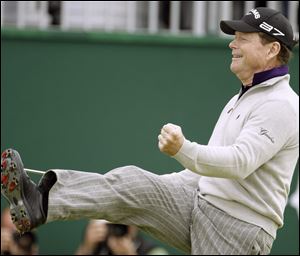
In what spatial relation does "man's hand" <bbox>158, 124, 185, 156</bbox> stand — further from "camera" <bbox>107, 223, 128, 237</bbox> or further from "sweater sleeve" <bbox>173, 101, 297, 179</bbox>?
"camera" <bbox>107, 223, 128, 237</bbox>

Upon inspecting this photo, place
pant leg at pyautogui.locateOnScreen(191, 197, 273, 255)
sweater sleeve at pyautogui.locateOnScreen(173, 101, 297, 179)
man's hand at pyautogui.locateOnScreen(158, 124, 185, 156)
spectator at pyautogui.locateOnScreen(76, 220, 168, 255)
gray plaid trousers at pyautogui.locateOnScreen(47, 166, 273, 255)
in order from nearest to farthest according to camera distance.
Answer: man's hand at pyautogui.locateOnScreen(158, 124, 185, 156) → sweater sleeve at pyautogui.locateOnScreen(173, 101, 297, 179) → gray plaid trousers at pyautogui.locateOnScreen(47, 166, 273, 255) → pant leg at pyautogui.locateOnScreen(191, 197, 273, 255) → spectator at pyautogui.locateOnScreen(76, 220, 168, 255)

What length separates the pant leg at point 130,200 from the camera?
17.7 feet

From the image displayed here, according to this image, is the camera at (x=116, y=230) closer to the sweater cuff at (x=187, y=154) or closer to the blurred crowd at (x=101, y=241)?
the blurred crowd at (x=101, y=241)

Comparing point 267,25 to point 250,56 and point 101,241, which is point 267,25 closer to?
point 250,56

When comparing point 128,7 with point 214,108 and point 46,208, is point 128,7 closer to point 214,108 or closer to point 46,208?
point 214,108

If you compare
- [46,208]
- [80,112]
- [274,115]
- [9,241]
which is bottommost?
[9,241]

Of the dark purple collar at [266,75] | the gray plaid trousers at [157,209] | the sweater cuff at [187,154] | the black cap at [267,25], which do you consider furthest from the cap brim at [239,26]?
the gray plaid trousers at [157,209]

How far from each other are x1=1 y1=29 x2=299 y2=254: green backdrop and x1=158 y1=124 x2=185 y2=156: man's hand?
177 inches

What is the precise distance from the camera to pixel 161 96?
32.2 feet

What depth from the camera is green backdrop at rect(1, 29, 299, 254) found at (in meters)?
9.70

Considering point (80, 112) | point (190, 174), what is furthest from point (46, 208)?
point (80, 112)

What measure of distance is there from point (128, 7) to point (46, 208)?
475 centimetres

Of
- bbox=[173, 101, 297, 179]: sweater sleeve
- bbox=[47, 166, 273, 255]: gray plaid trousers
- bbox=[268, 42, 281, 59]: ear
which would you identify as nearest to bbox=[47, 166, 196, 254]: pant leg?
bbox=[47, 166, 273, 255]: gray plaid trousers

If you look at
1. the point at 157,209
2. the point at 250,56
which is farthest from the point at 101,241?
the point at 250,56
